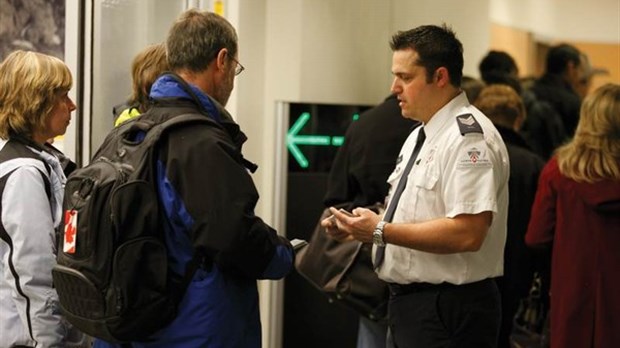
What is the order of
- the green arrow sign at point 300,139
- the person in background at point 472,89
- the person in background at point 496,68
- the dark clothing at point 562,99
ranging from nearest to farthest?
1. the person in background at point 472,89
2. the green arrow sign at point 300,139
3. the person in background at point 496,68
4. the dark clothing at point 562,99

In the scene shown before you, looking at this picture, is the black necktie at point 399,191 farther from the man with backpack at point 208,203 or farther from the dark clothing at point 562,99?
the dark clothing at point 562,99

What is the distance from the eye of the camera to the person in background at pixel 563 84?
660cm

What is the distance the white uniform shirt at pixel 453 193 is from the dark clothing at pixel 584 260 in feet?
2.86

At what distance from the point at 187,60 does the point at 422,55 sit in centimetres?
79

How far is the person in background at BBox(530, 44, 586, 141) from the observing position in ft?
21.6

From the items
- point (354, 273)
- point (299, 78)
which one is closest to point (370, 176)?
point (354, 273)

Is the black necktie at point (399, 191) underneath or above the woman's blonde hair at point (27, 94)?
underneath

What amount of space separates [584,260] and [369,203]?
0.90 metres

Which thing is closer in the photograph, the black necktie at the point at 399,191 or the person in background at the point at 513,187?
the black necktie at the point at 399,191

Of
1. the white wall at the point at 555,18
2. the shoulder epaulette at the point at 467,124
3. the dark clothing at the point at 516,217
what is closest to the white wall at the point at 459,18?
the white wall at the point at 555,18

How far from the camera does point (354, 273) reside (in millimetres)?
4207

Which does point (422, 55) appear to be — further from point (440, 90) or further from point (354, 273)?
point (354, 273)

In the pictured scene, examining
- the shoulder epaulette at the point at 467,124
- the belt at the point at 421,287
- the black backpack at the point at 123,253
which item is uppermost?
the shoulder epaulette at the point at 467,124

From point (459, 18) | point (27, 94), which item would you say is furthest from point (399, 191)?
point (459, 18)
